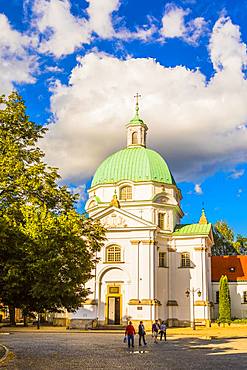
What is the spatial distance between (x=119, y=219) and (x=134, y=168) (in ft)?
23.7

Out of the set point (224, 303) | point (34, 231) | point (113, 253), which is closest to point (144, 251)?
point (113, 253)

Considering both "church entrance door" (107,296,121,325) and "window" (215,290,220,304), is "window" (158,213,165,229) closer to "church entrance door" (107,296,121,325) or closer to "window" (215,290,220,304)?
"church entrance door" (107,296,121,325)

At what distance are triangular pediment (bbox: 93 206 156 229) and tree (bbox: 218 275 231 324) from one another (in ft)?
34.0

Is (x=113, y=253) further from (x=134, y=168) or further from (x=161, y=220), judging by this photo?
(x=134, y=168)

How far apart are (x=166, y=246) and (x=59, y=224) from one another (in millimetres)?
36429

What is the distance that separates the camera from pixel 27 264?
57.4 ft

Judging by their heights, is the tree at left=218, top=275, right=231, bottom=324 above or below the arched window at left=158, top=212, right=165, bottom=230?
below

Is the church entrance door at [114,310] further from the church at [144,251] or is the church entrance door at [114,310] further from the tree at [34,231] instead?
the tree at [34,231]

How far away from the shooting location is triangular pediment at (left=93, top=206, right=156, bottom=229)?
50062mm

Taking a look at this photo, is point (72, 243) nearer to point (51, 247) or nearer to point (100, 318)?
point (51, 247)

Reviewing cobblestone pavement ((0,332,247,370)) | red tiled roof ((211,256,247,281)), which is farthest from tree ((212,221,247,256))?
cobblestone pavement ((0,332,247,370))

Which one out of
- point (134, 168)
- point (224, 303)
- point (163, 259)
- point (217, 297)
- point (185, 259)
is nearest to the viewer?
point (224, 303)

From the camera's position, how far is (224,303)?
52062mm

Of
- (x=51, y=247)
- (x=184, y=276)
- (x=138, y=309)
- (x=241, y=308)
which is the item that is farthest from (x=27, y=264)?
(x=241, y=308)
